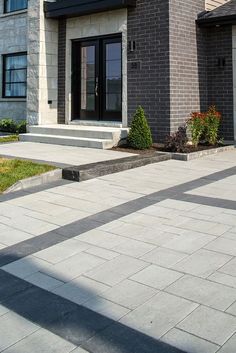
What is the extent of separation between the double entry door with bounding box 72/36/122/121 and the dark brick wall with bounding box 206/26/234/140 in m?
2.48

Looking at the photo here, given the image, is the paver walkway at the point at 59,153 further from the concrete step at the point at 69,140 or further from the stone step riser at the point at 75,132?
the stone step riser at the point at 75,132

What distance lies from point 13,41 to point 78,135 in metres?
5.60

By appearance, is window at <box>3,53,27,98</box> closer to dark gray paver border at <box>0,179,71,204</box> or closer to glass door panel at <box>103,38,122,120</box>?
glass door panel at <box>103,38,122,120</box>

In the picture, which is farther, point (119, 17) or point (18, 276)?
point (119, 17)

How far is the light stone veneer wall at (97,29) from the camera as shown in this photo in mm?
11812

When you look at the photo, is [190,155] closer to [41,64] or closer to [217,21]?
[217,21]

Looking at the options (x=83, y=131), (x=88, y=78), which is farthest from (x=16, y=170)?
(x=88, y=78)

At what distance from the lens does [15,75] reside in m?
15.6

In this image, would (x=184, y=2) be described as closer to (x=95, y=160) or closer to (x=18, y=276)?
(x=95, y=160)

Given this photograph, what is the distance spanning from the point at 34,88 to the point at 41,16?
2.10m

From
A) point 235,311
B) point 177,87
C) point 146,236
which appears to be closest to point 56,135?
point 177,87

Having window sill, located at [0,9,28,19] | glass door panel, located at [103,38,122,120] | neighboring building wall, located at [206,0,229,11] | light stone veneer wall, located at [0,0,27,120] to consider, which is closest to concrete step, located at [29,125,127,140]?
glass door panel, located at [103,38,122,120]

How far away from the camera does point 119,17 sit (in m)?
11.9

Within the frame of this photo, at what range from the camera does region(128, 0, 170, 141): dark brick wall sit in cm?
1094
